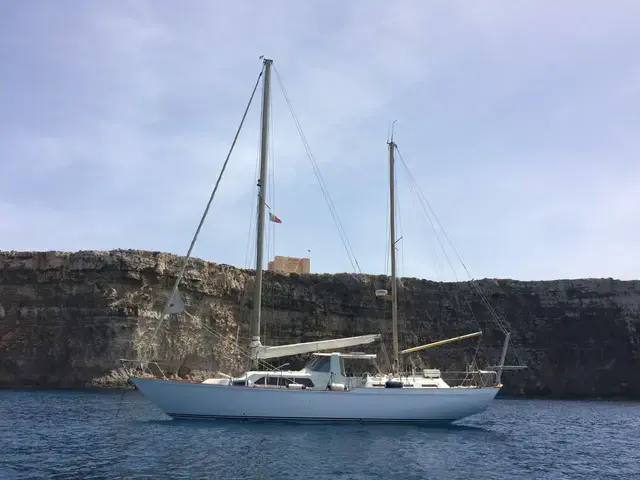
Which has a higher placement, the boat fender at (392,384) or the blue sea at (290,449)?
the boat fender at (392,384)

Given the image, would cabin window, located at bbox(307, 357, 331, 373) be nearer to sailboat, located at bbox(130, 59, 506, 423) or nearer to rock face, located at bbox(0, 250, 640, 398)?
sailboat, located at bbox(130, 59, 506, 423)

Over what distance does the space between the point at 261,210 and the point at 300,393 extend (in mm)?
8194

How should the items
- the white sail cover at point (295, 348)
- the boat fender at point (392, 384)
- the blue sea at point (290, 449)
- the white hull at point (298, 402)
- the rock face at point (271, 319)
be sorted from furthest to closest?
1. the rock face at point (271, 319)
2. the white sail cover at point (295, 348)
3. the boat fender at point (392, 384)
4. the white hull at point (298, 402)
5. the blue sea at point (290, 449)

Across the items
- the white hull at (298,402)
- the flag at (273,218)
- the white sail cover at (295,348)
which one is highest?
the flag at (273,218)

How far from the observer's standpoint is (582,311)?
6216cm

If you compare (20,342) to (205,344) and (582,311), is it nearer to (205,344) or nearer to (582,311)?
(205,344)

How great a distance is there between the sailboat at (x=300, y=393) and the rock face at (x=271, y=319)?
24.4 metres

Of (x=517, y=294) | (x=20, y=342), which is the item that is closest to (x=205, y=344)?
(x=20, y=342)

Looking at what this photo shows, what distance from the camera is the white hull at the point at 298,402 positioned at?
23.8 m

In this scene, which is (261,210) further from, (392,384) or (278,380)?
(392,384)

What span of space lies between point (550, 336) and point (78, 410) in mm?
49263

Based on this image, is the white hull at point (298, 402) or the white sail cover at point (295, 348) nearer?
the white hull at point (298, 402)

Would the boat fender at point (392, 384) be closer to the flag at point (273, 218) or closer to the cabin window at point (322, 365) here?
the cabin window at point (322, 365)

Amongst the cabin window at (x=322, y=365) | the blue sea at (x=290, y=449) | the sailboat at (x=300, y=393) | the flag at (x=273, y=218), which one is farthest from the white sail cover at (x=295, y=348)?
the flag at (x=273, y=218)
